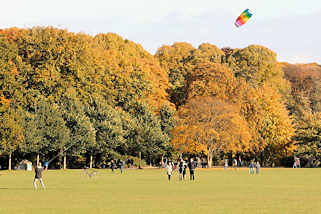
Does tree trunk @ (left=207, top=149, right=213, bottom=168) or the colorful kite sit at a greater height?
the colorful kite

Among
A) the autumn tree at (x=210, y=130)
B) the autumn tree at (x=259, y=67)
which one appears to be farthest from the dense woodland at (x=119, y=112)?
the autumn tree at (x=259, y=67)

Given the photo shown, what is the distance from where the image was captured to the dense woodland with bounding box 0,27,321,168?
3314 inches

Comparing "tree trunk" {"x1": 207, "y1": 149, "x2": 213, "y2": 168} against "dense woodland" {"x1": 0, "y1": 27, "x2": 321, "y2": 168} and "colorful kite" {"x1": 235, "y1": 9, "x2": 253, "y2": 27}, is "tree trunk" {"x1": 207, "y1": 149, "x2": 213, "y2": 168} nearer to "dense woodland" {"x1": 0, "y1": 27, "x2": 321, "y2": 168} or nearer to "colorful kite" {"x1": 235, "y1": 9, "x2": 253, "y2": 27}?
"dense woodland" {"x1": 0, "y1": 27, "x2": 321, "y2": 168}

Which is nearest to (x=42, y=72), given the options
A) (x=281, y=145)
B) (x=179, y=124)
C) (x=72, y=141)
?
(x=72, y=141)

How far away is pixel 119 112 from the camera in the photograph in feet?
307

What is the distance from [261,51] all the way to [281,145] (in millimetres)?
33102

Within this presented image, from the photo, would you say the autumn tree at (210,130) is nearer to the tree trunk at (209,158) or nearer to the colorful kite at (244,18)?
the tree trunk at (209,158)

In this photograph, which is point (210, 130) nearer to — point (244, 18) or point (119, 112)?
point (119, 112)

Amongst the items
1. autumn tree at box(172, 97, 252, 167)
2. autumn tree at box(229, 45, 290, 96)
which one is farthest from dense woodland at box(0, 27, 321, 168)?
autumn tree at box(229, 45, 290, 96)

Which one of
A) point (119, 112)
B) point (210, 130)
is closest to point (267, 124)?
Result: point (210, 130)

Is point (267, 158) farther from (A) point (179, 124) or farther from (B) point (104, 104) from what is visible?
(B) point (104, 104)

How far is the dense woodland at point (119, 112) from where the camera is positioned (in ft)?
276

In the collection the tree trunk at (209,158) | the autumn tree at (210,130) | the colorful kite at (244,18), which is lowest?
the tree trunk at (209,158)

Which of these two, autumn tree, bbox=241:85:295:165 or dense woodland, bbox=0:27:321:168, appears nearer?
dense woodland, bbox=0:27:321:168
